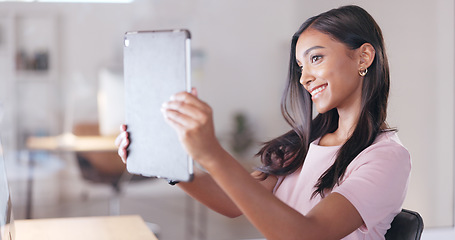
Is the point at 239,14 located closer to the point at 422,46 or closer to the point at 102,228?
the point at 422,46

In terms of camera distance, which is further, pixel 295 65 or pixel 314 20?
pixel 295 65

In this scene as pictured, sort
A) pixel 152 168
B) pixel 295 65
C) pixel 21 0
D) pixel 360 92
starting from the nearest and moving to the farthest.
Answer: pixel 152 168, pixel 360 92, pixel 295 65, pixel 21 0

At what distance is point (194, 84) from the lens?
3541 mm

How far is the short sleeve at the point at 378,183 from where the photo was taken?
1279 millimetres

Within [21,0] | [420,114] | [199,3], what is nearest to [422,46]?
[420,114]

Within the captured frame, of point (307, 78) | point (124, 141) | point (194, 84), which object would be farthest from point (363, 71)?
point (194, 84)

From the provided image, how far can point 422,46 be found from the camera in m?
3.82

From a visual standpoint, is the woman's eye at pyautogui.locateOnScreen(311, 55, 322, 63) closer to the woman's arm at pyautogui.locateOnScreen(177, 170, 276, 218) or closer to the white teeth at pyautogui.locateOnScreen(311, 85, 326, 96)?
the white teeth at pyautogui.locateOnScreen(311, 85, 326, 96)

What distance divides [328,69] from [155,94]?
52cm

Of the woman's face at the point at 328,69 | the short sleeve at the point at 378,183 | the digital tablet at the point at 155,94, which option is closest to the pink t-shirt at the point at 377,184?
the short sleeve at the point at 378,183

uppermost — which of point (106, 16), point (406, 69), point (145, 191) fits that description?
point (106, 16)

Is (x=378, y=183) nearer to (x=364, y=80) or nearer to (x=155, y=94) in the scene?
(x=364, y=80)

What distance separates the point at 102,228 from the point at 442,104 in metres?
2.74

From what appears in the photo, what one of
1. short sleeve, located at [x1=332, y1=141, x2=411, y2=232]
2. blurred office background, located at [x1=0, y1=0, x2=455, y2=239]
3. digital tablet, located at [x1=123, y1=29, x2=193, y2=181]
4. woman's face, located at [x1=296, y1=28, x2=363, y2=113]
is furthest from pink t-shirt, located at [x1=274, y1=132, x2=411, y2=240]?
blurred office background, located at [x1=0, y1=0, x2=455, y2=239]
